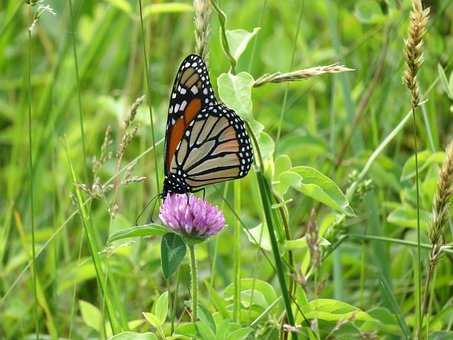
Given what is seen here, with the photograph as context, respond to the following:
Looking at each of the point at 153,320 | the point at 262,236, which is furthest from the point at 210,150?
the point at 153,320

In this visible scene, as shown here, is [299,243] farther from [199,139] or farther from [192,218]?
[199,139]

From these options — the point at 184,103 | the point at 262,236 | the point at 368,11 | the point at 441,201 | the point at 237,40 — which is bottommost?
the point at 262,236

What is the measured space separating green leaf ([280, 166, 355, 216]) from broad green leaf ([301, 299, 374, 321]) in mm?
159

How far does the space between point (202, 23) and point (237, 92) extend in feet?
0.59

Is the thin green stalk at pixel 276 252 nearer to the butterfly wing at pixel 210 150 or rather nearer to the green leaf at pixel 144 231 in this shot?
the green leaf at pixel 144 231

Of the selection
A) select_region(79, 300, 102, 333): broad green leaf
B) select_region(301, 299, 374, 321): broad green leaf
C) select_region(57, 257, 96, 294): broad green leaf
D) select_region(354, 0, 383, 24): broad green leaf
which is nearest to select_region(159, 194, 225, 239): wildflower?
select_region(301, 299, 374, 321): broad green leaf

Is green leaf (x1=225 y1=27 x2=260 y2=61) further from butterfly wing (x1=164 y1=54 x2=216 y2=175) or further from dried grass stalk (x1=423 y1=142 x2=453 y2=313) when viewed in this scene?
dried grass stalk (x1=423 y1=142 x2=453 y2=313)

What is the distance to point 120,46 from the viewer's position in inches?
154

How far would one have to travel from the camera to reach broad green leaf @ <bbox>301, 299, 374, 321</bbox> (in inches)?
70.2

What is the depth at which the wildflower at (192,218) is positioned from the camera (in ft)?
5.49

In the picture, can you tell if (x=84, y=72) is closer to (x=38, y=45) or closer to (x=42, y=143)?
(x=42, y=143)

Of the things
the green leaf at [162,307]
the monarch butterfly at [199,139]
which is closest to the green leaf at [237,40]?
the monarch butterfly at [199,139]

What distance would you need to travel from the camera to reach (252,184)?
2781 mm

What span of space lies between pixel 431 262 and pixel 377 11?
121 centimetres
